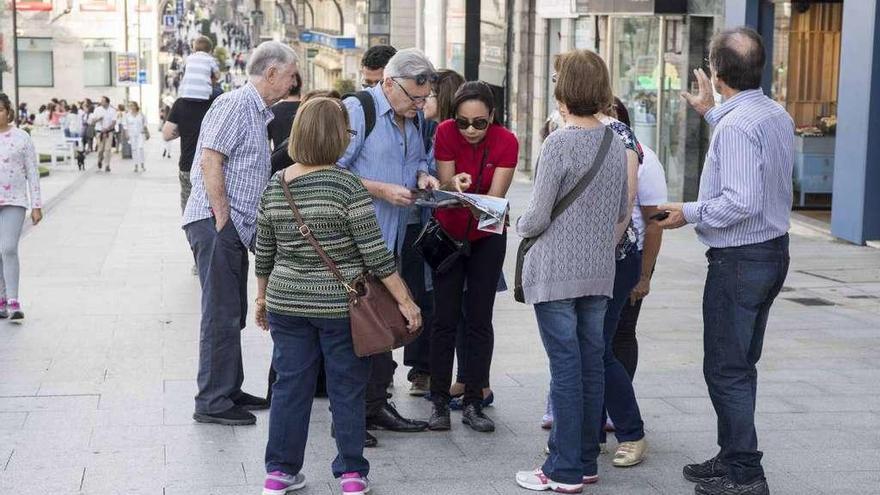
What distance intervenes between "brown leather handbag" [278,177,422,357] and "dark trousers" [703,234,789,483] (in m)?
1.31

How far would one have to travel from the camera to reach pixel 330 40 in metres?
54.3

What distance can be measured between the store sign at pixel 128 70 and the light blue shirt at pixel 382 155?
46385mm

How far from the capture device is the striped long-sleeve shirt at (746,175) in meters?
5.52

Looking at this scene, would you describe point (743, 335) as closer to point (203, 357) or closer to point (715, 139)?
point (715, 139)

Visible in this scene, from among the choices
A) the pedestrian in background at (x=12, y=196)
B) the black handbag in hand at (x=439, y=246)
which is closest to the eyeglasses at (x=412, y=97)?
the black handbag in hand at (x=439, y=246)

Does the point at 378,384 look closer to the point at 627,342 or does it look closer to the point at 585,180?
the point at 627,342

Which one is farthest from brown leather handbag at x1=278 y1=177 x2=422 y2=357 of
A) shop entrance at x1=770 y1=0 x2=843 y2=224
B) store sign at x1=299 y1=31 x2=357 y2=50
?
store sign at x1=299 y1=31 x2=357 y2=50

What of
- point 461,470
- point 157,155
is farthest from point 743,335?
point 157,155

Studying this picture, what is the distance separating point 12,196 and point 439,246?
4795 mm

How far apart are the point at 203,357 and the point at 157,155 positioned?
1312 inches

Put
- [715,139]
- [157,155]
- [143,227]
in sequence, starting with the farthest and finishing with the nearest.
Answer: [157,155], [143,227], [715,139]

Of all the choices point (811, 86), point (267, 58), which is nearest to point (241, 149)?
point (267, 58)

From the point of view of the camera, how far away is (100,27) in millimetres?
66250

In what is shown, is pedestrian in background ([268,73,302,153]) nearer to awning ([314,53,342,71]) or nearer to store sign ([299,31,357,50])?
store sign ([299,31,357,50])
